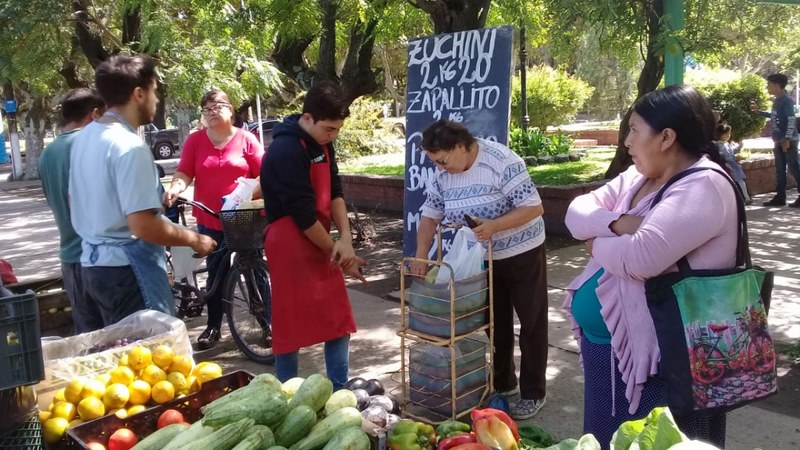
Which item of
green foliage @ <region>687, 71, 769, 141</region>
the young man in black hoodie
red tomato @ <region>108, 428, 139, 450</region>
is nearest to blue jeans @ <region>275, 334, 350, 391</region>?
the young man in black hoodie

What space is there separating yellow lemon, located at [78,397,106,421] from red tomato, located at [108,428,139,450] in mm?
168

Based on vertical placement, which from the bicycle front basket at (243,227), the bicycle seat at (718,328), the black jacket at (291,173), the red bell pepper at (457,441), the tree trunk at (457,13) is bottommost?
the red bell pepper at (457,441)

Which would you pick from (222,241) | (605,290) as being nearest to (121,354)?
(605,290)

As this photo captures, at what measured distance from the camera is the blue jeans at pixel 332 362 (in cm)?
372

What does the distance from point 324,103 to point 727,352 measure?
2.12 m

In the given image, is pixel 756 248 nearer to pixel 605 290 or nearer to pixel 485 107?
pixel 485 107

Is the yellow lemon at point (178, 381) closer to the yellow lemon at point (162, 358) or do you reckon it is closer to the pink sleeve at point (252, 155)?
the yellow lemon at point (162, 358)

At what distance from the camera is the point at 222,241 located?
18.0 feet

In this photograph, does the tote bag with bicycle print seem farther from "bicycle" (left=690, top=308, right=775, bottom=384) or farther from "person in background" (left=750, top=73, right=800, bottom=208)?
"person in background" (left=750, top=73, right=800, bottom=208)

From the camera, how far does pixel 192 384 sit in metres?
2.75

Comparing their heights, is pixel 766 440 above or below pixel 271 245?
below

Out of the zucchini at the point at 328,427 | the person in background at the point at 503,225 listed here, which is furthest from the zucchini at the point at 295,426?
the person in background at the point at 503,225

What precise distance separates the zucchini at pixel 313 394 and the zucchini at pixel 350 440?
0.21 metres

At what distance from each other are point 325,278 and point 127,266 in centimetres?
97
